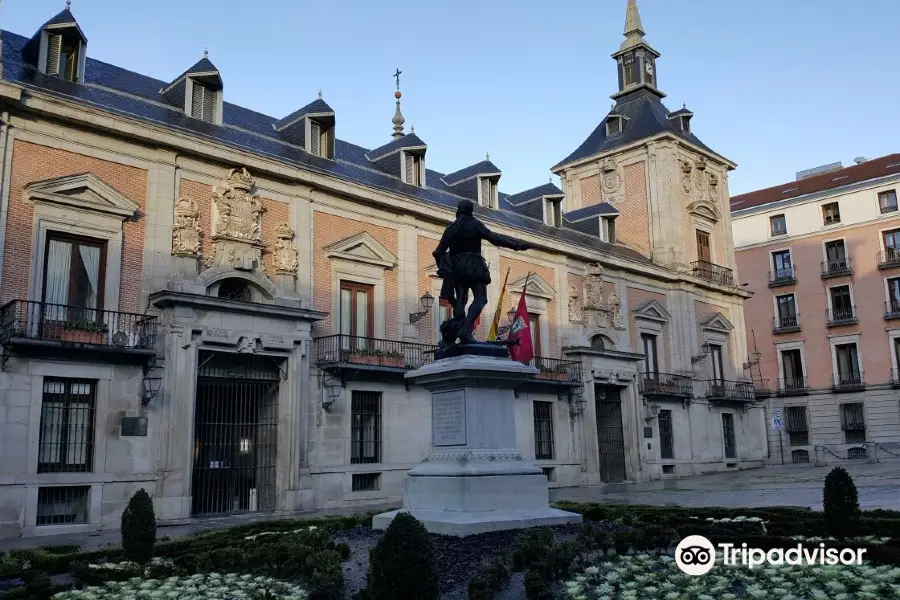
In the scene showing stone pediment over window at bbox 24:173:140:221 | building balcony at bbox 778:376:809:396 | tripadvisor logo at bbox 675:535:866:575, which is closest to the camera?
tripadvisor logo at bbox 675:535:866:575

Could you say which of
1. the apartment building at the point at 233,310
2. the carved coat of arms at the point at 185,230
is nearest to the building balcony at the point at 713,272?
the apartment building at the point at 233,310

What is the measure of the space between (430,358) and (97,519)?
35.4ft

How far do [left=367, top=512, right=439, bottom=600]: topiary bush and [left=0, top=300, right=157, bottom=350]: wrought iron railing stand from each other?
12958 mm

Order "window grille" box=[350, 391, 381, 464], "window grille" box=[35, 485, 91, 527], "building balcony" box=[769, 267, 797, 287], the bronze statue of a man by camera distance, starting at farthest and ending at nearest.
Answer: "building balcony" box=[769, 267, 797, 287]
"window grille" box=[350, 391, 381, 464]
"window grille" box=[35, 485, 91, 527]
the bronze statue of a man

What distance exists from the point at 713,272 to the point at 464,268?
3112 cm

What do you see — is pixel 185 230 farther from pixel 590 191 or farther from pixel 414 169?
pixel 590 191

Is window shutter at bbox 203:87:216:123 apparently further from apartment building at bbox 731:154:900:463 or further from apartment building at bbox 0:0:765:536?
apartment building at bbox 731:154:900:463

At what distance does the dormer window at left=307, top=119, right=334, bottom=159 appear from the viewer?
85.3ft

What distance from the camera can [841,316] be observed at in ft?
151

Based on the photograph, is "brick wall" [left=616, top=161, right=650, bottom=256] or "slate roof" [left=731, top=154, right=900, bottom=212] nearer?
"brick wall" [left=616, top=161, right=650, bottom=256]

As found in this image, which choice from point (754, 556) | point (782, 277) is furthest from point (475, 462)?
point (782, 277)

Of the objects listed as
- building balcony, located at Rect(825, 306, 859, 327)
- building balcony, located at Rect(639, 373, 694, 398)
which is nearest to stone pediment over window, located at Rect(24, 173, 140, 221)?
building balcony, located at Rect(639, 373, 694, 398)

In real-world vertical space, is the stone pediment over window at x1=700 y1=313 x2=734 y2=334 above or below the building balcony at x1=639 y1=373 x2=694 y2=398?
above

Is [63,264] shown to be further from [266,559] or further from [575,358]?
[575,358]
